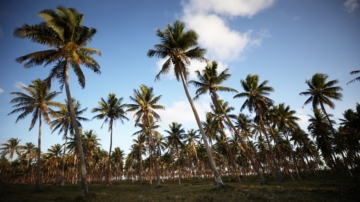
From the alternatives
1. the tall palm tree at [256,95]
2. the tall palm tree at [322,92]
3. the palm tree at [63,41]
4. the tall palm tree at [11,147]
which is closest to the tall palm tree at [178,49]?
the palm tree at [63,41]

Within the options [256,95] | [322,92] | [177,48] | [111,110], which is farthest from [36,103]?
[322,92]

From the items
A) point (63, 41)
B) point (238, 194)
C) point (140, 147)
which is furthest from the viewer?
point (140, 147)

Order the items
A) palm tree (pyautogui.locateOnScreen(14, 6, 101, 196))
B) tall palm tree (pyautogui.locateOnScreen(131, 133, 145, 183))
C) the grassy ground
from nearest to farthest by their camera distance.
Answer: the grassy ground < palm tree (pyautogui.locateOnScreen(14, 6, 101, 196)) < tall palm tree (pyautogui.locateOnScreen(131, 133, 145, 183))

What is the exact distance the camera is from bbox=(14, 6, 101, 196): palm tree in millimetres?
13297

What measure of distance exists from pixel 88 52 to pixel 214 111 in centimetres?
2145

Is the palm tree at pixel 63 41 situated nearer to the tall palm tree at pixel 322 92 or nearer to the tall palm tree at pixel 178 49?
the tall palm tree at pixel 178 49

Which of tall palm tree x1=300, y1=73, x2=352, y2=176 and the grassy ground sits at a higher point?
tall palm tree x1=300, y1=73, x2=352, y2=176

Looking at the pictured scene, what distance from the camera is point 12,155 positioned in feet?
144

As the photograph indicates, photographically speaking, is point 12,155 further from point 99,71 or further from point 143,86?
point 99,71

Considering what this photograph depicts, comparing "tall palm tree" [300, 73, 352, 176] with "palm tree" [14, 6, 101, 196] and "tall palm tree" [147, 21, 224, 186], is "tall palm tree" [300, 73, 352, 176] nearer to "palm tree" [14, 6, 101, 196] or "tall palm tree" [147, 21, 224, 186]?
"tall palm tree" [147, 21, 224, 186]

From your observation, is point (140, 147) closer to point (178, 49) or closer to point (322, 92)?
point (178, 49)

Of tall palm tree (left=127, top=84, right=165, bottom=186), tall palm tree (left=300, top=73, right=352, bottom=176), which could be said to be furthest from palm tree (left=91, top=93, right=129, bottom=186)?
tall palm tree (left=300, top=73, right=352, bottom=176)

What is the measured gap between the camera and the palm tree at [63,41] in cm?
1330

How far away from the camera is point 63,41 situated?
46.9ft
